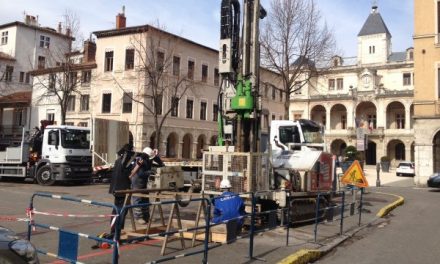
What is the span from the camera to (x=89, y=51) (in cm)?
4528

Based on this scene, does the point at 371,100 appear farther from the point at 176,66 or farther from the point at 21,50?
the point at 21,50

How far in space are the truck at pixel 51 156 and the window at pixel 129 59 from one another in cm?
1748

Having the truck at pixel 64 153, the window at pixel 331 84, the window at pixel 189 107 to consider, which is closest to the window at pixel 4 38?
the window at pixel 189 107

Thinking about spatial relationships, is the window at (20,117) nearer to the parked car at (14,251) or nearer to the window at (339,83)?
the window at (339,83)

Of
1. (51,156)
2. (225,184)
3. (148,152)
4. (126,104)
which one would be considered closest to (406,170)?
(126,104)

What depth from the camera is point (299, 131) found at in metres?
17.1

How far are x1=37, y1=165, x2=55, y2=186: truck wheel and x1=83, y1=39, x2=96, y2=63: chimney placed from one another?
75.2 feet

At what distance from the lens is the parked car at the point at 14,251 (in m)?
3.94

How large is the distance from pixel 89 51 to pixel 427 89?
29.9 metres

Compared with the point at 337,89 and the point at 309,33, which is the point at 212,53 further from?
the point at 337,89

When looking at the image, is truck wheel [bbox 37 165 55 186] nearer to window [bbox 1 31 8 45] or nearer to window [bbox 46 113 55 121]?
window [bbox 46 113 55 121]

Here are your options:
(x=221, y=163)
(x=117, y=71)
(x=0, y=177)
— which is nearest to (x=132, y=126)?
(x=117, y=71)

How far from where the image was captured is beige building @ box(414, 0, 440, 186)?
3083 cm

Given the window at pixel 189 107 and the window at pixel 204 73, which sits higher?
the window at pixel 204 73
